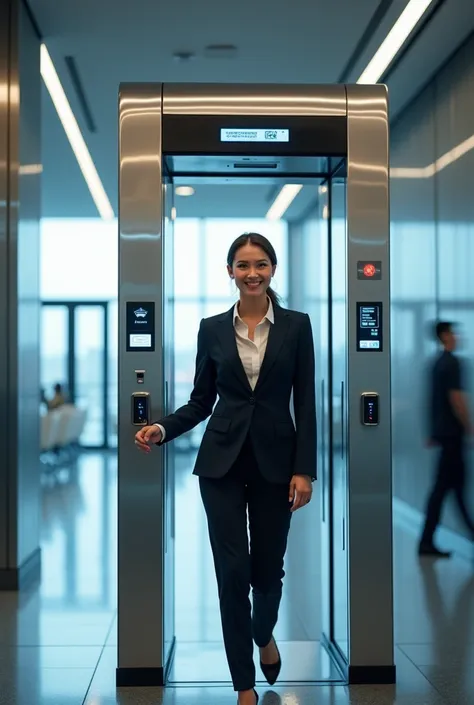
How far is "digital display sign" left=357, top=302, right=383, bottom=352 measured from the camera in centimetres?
336

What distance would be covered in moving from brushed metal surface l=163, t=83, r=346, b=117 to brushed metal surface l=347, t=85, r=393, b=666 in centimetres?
9

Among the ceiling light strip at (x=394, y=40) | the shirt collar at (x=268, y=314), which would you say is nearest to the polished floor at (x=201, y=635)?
the shirt collar at (x=268, y=314)

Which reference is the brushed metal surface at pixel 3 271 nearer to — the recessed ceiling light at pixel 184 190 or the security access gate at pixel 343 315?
the recessed ceiling light at pixel 184 190

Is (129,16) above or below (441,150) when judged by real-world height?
above

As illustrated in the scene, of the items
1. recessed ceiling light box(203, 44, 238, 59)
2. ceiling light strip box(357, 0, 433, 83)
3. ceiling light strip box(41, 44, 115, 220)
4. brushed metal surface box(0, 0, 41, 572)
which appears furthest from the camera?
ceiling light strip box(41, 44, 115, 220)

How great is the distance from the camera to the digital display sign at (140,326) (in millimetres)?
3311

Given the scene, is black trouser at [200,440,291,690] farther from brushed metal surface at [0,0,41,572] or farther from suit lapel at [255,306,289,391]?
brushed metal surface at [0,0,41,572]

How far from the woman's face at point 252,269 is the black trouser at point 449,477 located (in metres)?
3.12

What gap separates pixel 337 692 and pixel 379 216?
6.07 feet

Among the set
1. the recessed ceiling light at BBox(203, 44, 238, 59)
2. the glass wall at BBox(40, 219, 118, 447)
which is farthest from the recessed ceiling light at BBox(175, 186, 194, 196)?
the glass wall at BBox(40, 219, 118, 447)

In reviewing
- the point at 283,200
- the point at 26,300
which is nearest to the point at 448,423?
the point at 283,200

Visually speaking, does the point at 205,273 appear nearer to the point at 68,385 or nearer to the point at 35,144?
the point at 35,144

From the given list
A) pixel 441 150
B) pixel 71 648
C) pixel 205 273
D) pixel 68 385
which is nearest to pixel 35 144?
pixel 205 273

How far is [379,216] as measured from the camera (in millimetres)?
3363
